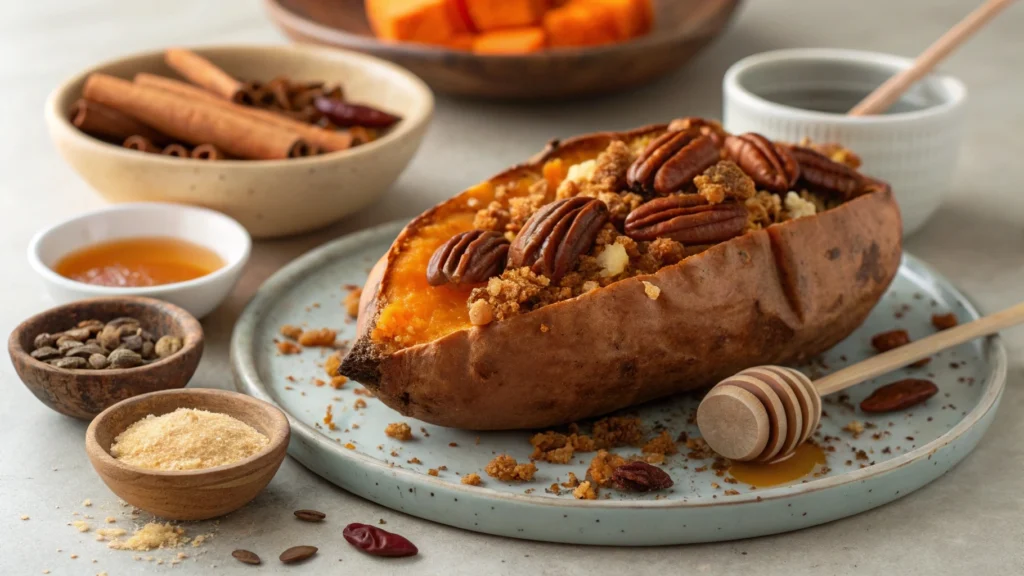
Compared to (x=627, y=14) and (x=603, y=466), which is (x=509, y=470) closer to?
(x=603, y=466)

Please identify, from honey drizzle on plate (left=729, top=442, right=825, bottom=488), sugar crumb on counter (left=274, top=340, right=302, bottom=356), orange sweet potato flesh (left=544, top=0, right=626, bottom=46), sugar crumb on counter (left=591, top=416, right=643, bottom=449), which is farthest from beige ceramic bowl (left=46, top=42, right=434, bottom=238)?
honey drizzle on plate (left=729, top=442, right=825, bottom=488)

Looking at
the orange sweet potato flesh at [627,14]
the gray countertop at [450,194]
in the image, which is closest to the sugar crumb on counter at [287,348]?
the gray countertop at [450,194]

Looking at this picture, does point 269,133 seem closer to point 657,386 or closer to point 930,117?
point 657,386

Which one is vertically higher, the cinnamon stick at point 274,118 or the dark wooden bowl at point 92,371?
the cinnamon stick at point 274,118

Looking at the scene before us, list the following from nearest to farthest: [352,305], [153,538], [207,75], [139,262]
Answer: [153,538] < [352,305] < [139,262] < [207,75]

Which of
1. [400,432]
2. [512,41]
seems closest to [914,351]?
[400,432]

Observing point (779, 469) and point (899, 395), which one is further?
point (899, 395)

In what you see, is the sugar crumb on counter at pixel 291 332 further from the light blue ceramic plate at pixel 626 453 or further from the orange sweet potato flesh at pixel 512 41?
the orange sweet potato flesh at pixel 512 41
